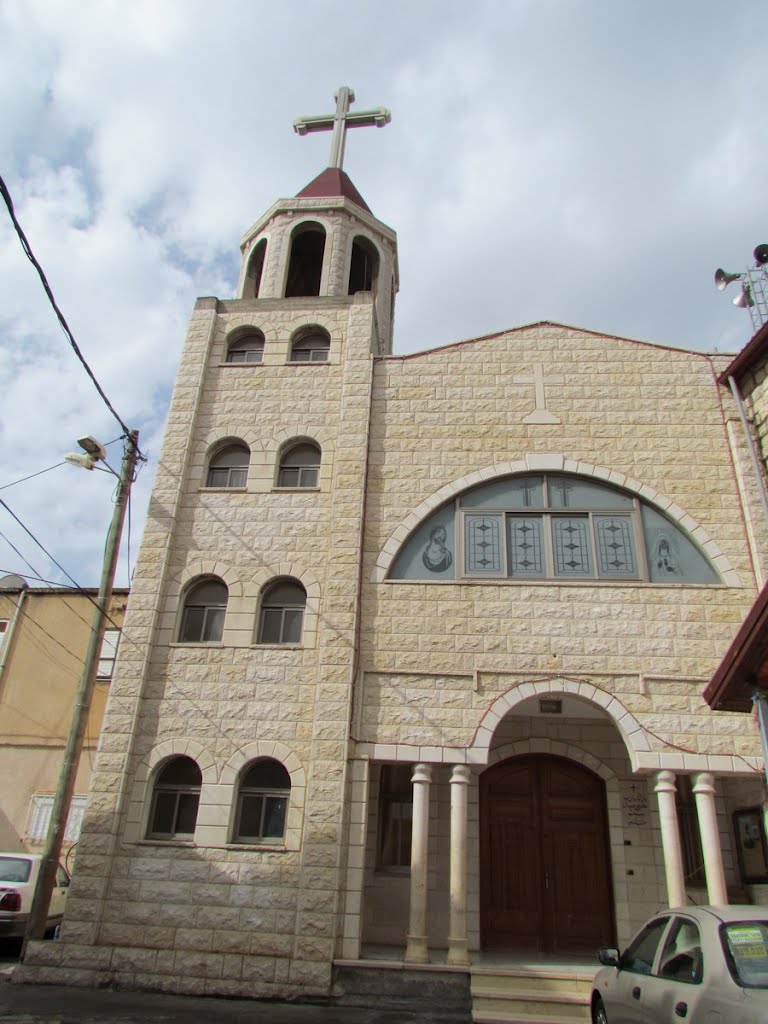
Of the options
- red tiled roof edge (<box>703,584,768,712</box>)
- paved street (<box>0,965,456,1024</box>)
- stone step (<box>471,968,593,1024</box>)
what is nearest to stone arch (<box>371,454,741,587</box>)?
red tiled roof edge (<box>703,584,768,712</box>)

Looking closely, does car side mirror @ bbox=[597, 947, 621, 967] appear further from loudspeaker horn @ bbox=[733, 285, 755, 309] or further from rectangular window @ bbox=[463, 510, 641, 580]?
loudspeaker horn @ bbox=[733, 285, 755, 309]

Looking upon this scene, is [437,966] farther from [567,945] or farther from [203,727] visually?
[203,727]

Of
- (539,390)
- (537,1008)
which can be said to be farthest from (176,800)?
(539,390)

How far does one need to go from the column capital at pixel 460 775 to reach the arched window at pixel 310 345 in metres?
7.93

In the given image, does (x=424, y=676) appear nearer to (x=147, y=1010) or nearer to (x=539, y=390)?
(x=147, y=1010)

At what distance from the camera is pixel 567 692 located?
1086 cm

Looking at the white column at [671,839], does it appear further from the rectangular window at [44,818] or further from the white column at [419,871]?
the rectangular window at [44,818]

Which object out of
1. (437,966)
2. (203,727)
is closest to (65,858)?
(203,727)

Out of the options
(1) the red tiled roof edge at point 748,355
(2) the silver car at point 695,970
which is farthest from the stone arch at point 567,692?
(1) the red tiled roof edge at point 748,355

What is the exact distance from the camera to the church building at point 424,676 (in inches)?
397

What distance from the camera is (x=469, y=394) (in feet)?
44.4

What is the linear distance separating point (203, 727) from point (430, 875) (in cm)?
408

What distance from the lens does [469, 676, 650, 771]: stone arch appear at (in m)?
10.5

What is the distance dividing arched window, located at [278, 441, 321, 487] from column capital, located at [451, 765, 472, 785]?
17.4ft
